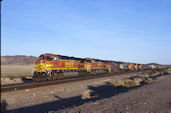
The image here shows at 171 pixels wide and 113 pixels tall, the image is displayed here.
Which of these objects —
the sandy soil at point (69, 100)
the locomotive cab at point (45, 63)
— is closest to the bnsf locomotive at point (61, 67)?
the locomotive cab at point (45, 63)

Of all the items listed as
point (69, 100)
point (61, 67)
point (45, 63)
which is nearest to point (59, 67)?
point (61, 67)

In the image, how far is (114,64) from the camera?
153ft

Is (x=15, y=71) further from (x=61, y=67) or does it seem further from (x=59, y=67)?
(x=59, y=67)

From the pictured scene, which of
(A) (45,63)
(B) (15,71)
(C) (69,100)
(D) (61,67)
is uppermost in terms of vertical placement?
(A) (45,63)

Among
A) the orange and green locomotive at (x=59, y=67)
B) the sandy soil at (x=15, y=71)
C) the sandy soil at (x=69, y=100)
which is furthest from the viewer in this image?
the sandy soil at (x=15, y=71)

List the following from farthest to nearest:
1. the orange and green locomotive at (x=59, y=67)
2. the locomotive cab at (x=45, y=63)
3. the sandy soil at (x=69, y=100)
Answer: the orange and green locomotive at (x=59, y=67) → the locomotive cab at (x=45, y=63) → the sandy soil at (x=69, y=100)

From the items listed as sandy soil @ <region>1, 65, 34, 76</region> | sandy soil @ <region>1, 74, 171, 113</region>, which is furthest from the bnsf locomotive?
sandy soil @ <region>1, 65, 34, 76</region>

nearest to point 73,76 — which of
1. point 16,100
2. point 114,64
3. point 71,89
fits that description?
point 71,89

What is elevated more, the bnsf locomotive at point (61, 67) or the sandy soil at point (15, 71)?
the bnsf locomotive at point (61, 67)

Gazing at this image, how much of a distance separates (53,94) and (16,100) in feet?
11.6

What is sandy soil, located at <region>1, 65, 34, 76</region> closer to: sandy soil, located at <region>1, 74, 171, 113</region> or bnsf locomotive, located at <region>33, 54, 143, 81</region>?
bnsf locomotive, located at <region>33, 54, 143, 81</region>

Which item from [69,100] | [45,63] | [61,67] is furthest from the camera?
[61,67]

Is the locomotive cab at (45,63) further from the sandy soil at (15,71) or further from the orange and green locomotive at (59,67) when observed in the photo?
the sandy soil at (15,71)

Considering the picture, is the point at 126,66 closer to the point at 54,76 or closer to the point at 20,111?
the point at 54,76
